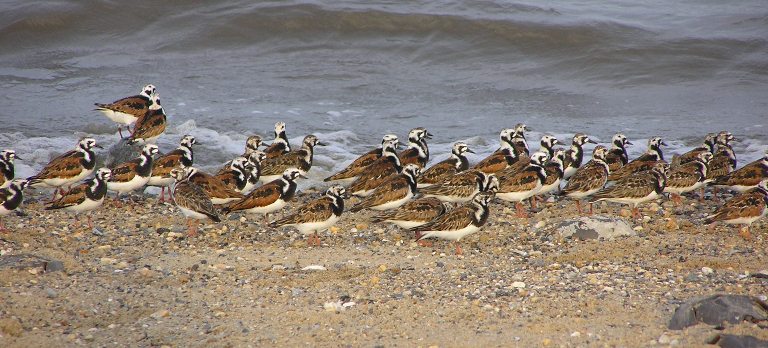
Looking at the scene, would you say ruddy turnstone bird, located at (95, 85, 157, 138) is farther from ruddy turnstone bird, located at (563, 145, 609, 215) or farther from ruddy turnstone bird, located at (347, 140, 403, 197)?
ruddy turnstone bird, located at (563, 145, 609, 215)

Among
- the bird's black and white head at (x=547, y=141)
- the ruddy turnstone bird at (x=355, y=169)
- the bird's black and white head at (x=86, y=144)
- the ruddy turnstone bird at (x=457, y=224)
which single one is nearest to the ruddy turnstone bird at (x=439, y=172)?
the ruddy turnstone bird at (x=355, y=169)

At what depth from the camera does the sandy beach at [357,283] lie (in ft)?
24.2

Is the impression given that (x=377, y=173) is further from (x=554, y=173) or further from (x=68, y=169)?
(x=68, y=169)

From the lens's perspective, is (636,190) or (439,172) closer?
(636,190)

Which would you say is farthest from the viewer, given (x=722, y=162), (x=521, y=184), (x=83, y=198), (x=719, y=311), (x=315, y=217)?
(x=722, y=162)

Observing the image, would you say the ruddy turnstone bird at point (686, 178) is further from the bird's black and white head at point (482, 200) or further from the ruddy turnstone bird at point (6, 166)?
the ruddy turnstone bird at point (6, 166)

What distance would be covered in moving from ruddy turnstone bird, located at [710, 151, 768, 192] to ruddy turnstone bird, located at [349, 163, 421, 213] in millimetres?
4319

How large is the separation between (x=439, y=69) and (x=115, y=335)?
1573cm

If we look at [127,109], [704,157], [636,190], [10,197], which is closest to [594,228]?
[636,190]

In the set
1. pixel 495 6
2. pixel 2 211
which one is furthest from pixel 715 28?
pixel 2 211

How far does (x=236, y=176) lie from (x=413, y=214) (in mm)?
2959

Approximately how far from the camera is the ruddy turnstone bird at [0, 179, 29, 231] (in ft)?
34.4

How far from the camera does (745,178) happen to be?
12.3 m

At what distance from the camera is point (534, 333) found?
731 cm
